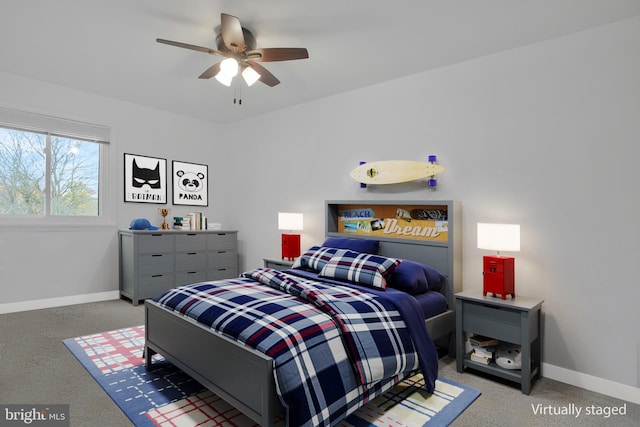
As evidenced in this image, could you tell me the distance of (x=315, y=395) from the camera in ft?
5.50

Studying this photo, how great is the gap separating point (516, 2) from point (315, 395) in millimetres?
2620

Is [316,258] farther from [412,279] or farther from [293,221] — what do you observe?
[293,221]

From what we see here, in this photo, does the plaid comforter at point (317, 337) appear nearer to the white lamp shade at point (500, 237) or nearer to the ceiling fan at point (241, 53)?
the white lamp shade at point (500, 237)

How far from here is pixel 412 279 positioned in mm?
2783

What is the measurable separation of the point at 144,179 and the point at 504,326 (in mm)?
4472

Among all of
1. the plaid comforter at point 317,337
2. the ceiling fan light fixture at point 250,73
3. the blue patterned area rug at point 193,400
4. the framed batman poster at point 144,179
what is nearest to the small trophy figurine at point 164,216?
the framed batman poster at point 144,179

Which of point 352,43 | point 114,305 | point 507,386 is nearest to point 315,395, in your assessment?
point 507,386

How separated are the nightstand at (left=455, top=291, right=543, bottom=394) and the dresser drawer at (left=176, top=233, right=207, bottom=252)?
3381 mm

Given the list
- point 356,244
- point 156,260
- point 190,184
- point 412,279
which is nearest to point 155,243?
point 156,260

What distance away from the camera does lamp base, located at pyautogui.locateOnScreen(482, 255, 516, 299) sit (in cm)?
261

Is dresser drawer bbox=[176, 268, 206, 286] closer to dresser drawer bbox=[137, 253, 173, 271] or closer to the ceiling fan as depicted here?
dresser drawer bbox=[137, 253, 173, 271]

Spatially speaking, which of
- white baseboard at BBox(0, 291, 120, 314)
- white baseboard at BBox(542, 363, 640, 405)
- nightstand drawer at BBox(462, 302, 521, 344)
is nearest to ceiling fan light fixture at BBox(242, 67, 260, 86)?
nightstand drawer at BBox(462, 302, 521, 344)

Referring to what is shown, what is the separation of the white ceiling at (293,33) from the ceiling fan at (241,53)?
15cm

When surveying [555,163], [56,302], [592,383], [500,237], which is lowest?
[592,383]
